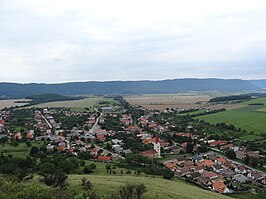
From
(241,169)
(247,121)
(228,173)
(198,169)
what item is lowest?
(228,173)

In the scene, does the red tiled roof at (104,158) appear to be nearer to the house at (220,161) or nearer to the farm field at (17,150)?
the farm field at (17,150)

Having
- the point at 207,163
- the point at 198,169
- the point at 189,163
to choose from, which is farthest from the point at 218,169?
the point at 189,163

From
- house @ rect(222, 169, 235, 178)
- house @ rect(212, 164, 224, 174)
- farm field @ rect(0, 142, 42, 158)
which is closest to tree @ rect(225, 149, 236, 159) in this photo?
house @ rect(212, 164, 224, 174)

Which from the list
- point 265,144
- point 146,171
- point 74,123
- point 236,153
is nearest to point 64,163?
point 146,171

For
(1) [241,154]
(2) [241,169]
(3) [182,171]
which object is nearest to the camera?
(3) [182,171]

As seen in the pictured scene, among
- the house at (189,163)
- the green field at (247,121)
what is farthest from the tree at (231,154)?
the green field at (247,121)

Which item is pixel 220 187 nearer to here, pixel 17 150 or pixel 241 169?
pixel 241 169

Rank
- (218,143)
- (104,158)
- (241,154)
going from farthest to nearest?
1. (218,143)
2. (241,154)
3. (104,158)

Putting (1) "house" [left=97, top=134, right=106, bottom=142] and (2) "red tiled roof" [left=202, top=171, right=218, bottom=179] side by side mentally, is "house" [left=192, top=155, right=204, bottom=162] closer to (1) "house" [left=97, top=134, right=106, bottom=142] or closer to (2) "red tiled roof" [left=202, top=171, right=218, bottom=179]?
(2) "red tiled roof" [left=202, top=171, right=218, bottom=179]

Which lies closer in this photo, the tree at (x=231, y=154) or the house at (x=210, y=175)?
the house at (x=210, y=175)
